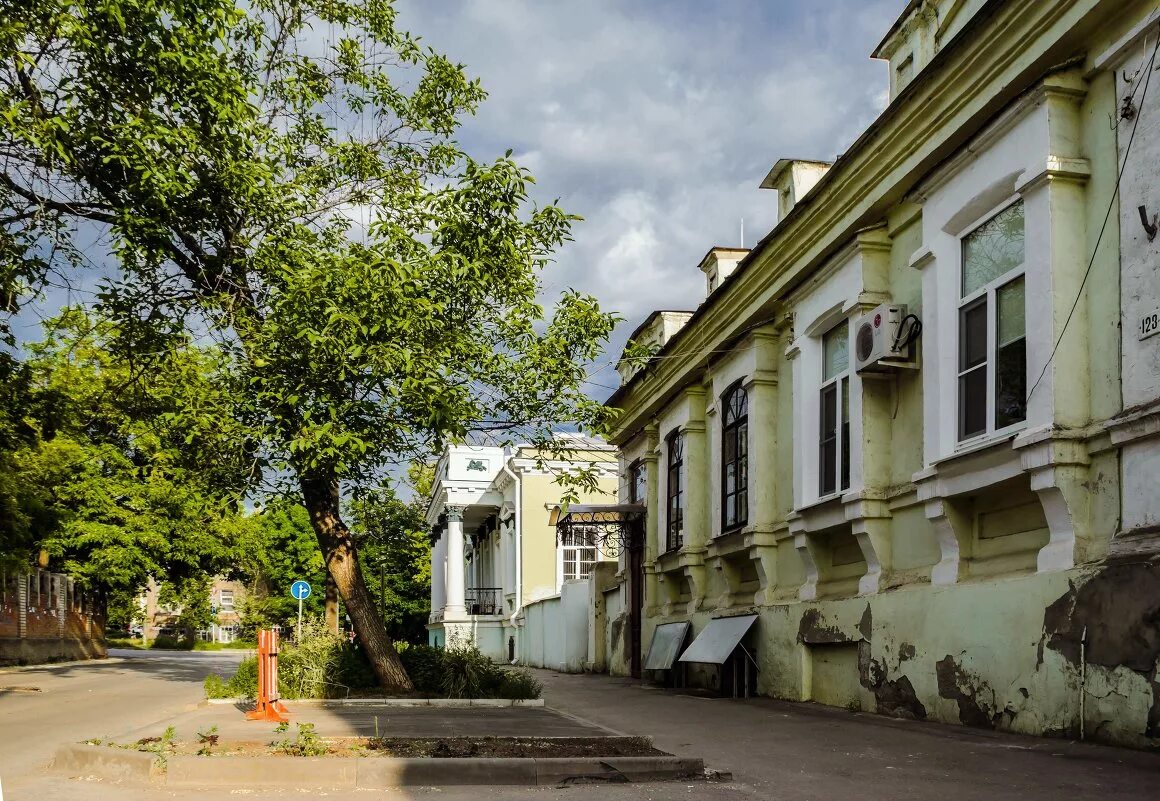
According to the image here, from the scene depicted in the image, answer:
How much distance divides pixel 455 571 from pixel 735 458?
2395 centimetres

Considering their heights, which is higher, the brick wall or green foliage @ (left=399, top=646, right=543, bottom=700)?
green foliage @ (left=399, top=646, right=543, bottom=700)

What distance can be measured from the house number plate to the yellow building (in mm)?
20

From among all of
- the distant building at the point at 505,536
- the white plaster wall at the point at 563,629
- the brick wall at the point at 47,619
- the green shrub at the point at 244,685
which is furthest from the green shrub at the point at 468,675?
the brick wall at the point at 47,619


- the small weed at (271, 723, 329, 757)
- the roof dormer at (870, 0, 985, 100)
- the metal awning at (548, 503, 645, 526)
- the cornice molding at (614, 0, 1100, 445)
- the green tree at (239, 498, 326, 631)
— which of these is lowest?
the green tree at (239, 498, 326, 631)

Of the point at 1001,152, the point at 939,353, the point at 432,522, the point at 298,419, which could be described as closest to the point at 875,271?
the point at 939,353

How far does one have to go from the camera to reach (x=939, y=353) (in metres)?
11.0

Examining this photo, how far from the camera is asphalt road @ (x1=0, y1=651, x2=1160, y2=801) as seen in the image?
6930 mm

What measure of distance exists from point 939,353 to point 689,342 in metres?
8.85

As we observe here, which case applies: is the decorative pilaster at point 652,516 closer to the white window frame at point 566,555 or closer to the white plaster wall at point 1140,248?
the white plaster wall at point 1140,248

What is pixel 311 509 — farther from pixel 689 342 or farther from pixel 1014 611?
pixel 1014 611

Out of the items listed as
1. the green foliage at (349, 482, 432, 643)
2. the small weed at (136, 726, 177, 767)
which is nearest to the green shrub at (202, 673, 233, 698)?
the small weed at (136, 726, 177, 767)

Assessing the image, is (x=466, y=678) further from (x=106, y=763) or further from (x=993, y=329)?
(x=993, y=329)

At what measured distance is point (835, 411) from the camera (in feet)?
46.2

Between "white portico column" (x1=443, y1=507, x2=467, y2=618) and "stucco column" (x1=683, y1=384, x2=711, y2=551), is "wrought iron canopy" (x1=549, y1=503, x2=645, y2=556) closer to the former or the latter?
"stucco column" (x1=683, y1=384, x2=711, y2=551)
